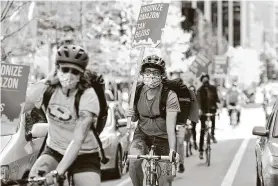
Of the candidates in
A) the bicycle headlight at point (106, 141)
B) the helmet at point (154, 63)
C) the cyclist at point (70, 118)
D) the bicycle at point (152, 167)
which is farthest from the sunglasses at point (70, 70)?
the bicycle headlight at point (106, 141)

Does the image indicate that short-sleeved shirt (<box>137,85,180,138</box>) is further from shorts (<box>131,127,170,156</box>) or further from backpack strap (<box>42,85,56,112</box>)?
backpack strap (<box>42,85,56,112</box>)

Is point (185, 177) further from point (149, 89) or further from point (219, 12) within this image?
point (219, 12)

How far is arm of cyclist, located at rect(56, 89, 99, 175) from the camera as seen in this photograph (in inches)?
235

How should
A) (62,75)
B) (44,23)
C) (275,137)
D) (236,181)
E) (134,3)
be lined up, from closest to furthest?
(62,75), (275,137), (236,181), (44,23), (134,3)

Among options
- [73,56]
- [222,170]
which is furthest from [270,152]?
[222,170]

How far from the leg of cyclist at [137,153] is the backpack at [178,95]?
279mm

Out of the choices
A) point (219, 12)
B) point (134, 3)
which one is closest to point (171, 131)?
point (134, 3)

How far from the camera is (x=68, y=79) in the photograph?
245 inches

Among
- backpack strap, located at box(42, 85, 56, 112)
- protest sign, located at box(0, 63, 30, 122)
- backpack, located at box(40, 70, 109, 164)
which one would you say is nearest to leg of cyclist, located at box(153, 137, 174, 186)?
protest sign, located at box(0, 63, 30, 122)

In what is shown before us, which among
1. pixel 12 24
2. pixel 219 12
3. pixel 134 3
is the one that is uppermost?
pixel 219 12

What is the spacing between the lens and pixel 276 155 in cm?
878

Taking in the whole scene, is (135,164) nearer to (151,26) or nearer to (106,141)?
(151,26)

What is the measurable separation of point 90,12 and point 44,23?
470 centimetres

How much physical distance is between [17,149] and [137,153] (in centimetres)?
169
